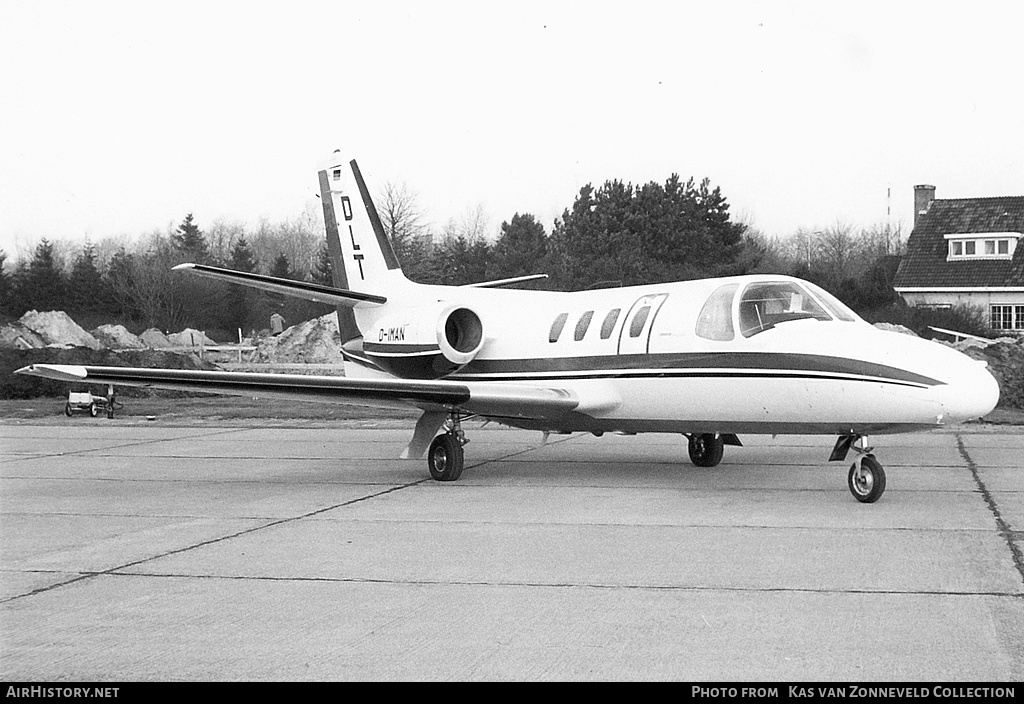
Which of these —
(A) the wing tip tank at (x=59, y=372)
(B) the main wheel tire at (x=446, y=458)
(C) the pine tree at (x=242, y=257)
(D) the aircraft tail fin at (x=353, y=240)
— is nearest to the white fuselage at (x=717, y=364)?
(B) the main wheel tire at (x=446, y=458)

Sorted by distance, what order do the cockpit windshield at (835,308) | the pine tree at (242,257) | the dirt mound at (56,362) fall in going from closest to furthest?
the cockpit windshield at (835,308) → the dirt mound at (56,362) → the pine tree at (242,257)

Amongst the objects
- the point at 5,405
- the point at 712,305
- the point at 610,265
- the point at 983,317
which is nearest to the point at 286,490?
the point at 712,305

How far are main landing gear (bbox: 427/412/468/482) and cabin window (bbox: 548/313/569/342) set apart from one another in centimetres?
156

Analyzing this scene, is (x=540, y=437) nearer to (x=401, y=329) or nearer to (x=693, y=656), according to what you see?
(x=401, y=329)

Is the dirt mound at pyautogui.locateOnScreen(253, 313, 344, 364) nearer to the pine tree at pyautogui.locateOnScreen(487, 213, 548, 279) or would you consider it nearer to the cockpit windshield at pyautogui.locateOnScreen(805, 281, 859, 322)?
the pine tree at pyautogui.locateOnScreen(487, 213, 548, 279)

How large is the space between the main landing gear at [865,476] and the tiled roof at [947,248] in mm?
34777

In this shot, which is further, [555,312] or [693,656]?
[555,312]

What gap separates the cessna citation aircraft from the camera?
1055 centimetres

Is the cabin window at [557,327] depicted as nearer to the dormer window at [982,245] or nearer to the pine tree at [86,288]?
the pine tree at [86,288]

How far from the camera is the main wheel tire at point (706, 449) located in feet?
45.8

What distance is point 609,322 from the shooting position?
13398 millimetres

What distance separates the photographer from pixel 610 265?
132ft

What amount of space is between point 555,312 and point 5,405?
17445 millimetres

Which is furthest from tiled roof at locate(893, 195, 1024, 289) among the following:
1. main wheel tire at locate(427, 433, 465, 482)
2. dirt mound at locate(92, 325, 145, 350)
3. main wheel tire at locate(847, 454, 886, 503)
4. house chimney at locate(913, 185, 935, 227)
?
main wheel tire at locate(847, 454, 886, 503)
